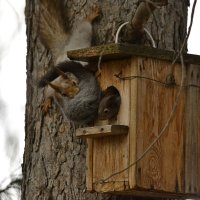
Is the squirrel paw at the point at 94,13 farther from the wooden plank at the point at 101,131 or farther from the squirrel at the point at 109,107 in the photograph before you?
the wooden plank at the point at 101,131

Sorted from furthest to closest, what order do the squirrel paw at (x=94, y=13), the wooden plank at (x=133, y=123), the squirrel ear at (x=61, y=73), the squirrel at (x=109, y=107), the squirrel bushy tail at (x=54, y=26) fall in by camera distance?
the squirrel bushy tail at (x=54, y=26)
the squirrel paw at (x=94, y=13)
the squirrel ear at (x=61, y=73)
the squirrel at (x=109, y=107)
the wooden plank at (x=133, y=123)

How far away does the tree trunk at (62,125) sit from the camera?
384 cm

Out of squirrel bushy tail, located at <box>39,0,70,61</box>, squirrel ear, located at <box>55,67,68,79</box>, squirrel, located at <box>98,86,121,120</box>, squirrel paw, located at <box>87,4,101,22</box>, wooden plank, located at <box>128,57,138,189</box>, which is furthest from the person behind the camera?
squirrel bushy tail, located at <box>39,0,70,61</box>

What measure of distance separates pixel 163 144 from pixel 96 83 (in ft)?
1.32

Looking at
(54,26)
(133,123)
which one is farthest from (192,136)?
(54,26)

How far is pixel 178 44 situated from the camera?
402 centimetres

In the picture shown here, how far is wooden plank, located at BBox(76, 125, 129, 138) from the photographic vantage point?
3.50m

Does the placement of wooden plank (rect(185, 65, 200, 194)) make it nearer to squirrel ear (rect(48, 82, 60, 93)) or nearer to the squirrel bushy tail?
squirrel ear (rect(48, 82, 60, 93))

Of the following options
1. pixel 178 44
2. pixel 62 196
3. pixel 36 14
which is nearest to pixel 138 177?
pixel 62 196

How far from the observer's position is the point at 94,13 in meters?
3.94

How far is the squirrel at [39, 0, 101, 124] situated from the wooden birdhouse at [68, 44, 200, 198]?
0.06 metres

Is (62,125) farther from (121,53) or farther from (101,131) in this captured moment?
(121,53)

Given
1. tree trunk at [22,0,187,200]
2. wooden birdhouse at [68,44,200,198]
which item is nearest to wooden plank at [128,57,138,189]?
wooden birdhouse at [68,44,200,198]

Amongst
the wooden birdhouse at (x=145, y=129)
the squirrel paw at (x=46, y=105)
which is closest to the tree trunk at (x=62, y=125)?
the squirrel paw at (x=46, y=105)
